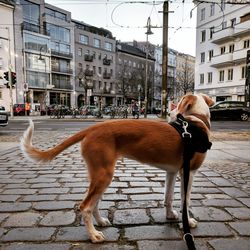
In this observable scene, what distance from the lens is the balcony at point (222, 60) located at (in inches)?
1414

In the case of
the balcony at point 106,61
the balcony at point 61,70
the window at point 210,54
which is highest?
the balcony at point 106,61

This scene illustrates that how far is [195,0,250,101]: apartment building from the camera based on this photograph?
34966mm

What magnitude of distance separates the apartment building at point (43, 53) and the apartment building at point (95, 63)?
304 centimetres

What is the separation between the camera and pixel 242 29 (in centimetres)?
3403

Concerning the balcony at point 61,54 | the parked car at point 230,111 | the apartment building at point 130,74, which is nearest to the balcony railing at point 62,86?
the balcony at point 61,54

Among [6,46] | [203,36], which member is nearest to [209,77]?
[203,36]

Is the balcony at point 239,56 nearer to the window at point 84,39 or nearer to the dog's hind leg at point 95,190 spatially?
the dog's hind leg at point 95,190

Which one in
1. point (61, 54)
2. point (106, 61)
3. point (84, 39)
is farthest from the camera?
point (106, 61)

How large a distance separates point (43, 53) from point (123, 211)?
5142cm

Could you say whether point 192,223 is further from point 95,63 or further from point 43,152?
point 95,63

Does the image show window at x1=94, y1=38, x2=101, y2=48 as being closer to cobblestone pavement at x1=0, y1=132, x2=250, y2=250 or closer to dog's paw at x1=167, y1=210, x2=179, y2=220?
cobblestone pavement at x1=0, y1=132, x2=250, y2=250

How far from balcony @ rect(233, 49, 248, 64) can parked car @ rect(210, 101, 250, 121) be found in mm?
11804

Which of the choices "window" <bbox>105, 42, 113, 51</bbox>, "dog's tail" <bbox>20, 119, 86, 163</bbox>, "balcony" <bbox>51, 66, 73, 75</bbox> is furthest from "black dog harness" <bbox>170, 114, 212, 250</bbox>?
"window" <bbox>105, 42, 113, 51</bbox>

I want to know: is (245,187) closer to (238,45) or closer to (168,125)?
(168,125)
